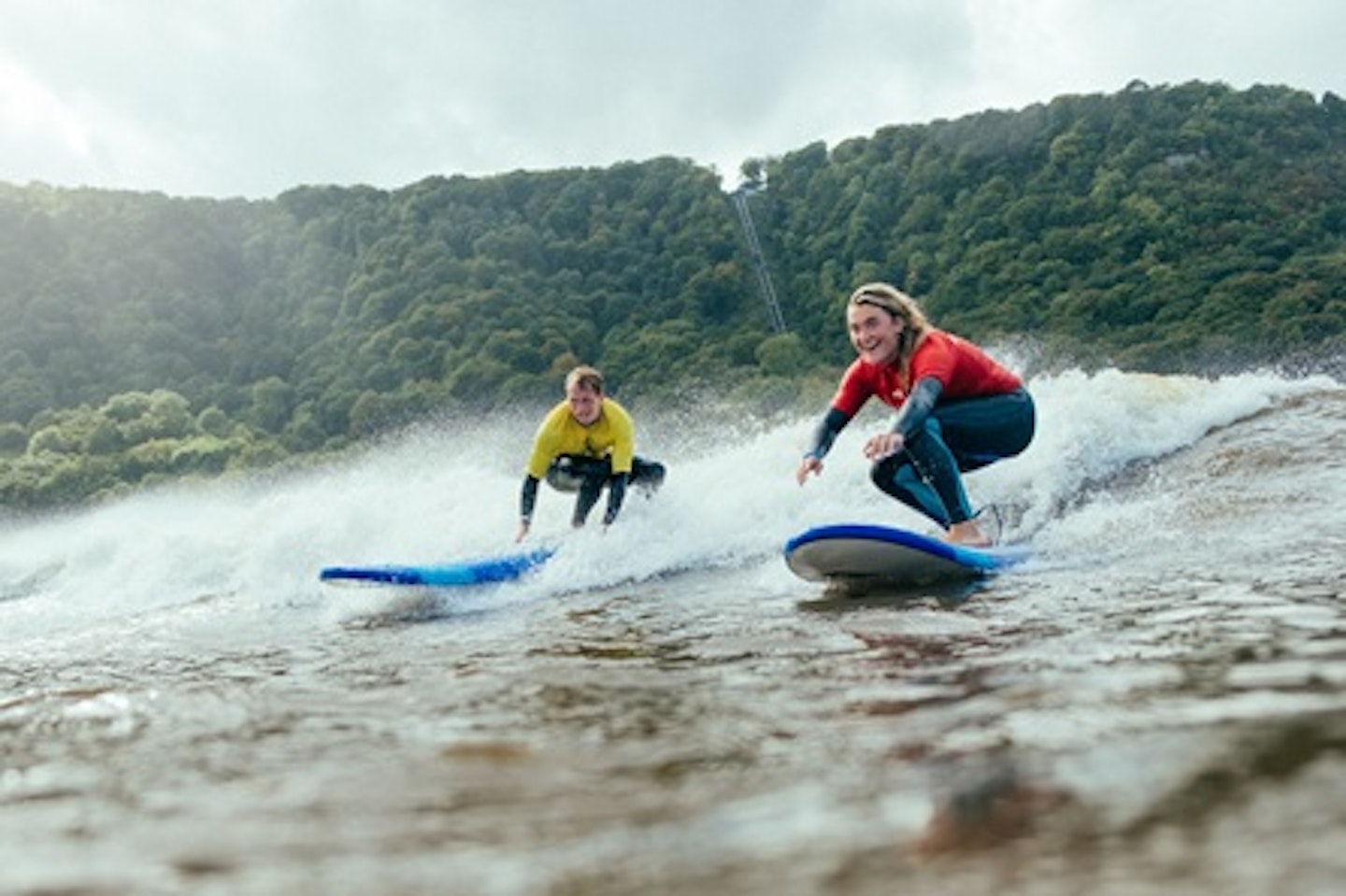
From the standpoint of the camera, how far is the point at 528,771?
1850 millimetres

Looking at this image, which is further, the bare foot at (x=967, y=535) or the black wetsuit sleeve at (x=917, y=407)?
the bare foot at (x=967, y=535)

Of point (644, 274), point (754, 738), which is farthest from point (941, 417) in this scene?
point (644, 274)

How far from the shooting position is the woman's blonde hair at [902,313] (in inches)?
220

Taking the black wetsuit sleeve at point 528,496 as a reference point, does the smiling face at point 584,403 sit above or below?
above

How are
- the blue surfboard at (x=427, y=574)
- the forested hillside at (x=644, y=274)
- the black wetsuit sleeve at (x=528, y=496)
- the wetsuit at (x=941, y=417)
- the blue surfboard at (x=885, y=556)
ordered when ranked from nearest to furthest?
1. the blue surfboard at (x=885, y=556)
2. the wetsuit at (x=941, y=417)
3. the blue surfboard at (x=427, y=574)
4. the black wetsuit sleeve at (x=528, y=496)
5. the forested hillside at (x=644, y=274)

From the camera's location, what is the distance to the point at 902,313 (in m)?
5.64

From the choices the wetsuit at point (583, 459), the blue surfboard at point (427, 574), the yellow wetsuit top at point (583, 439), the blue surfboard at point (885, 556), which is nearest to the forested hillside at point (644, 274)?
the wetsuit at point (583, 459)

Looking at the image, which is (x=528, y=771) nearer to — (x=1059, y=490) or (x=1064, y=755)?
(x=1064, y=755)

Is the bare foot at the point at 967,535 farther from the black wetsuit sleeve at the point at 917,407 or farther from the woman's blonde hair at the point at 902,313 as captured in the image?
the woman's blonde hair at the point at 902,313

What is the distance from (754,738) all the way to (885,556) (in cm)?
285

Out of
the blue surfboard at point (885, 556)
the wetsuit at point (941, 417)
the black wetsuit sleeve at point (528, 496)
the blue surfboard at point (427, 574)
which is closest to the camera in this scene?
the blue surfboard at point (885, 556)

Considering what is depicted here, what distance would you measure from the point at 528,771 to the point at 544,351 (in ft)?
158

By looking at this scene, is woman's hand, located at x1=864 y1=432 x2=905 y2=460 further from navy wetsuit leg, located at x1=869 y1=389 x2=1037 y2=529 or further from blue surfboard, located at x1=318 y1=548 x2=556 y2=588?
blue surfboard, located at x1=318 y1=548 x2=556 y2=588

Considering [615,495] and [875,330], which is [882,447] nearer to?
[875,330]
